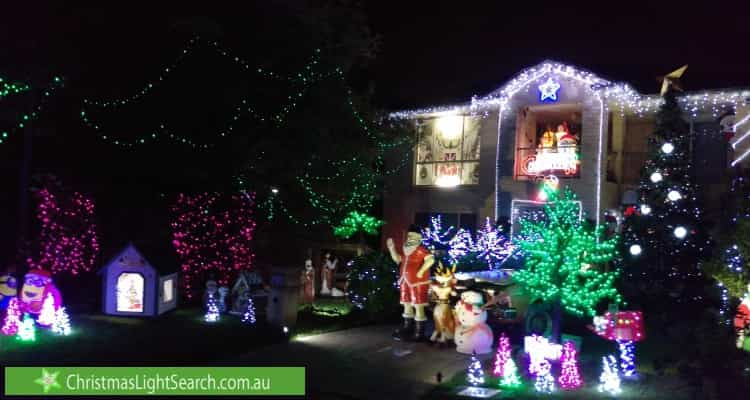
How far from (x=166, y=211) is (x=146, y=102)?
385cm

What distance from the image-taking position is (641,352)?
475 inches

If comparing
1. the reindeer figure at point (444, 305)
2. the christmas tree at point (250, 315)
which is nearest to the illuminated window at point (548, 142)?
the reindeer figure at point (444, 305)

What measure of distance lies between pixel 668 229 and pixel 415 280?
521 centimetres

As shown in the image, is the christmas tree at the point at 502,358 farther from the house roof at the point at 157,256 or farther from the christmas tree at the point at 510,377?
the house roof at the point at 157,256

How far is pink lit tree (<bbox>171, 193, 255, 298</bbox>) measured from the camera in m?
16.5

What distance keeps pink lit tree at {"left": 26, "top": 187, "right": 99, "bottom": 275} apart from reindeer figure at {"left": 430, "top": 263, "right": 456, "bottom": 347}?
31.3ft

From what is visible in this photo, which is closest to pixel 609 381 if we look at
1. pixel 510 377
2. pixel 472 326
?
pixel 510 377

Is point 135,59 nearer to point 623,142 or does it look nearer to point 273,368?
point 273,368

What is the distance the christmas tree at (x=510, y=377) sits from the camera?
971cm

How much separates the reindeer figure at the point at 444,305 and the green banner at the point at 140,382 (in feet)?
12.3

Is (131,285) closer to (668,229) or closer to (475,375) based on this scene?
(475,375)

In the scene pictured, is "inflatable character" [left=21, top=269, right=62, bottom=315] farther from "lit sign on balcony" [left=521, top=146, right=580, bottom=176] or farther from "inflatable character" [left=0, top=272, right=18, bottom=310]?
"lit sign on balcony" [left=521, top=146, right=580, bottom=176]

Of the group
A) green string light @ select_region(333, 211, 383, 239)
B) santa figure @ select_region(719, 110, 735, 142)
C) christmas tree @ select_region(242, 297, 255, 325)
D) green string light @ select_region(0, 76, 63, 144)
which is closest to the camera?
green string light @ select_region(0, 76, 63, 144)

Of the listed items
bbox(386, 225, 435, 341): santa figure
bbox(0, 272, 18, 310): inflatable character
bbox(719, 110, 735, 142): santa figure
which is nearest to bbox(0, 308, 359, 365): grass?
bbox(0, 272, 18, 310): inflatable character
